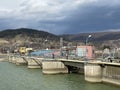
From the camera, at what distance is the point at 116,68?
46875 mm

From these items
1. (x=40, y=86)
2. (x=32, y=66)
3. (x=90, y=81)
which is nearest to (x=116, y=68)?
(x=90, y=81)

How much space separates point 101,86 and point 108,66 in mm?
3732

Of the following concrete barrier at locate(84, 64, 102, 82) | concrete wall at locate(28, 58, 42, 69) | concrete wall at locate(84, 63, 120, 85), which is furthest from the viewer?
concrete wall at locate(28, 58, 42, 69)

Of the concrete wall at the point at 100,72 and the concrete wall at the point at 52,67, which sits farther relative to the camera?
the concrete wall at the point at 52,67

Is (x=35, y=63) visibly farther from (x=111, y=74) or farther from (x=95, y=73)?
(x=111, y=74)

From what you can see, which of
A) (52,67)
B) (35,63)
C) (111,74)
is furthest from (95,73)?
(35,63)

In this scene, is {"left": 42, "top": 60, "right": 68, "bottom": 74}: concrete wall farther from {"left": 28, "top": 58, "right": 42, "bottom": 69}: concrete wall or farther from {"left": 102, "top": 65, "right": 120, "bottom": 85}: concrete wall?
{"left": 28, "top": 58, "right": 42, "bottom": 69}: concrete wall

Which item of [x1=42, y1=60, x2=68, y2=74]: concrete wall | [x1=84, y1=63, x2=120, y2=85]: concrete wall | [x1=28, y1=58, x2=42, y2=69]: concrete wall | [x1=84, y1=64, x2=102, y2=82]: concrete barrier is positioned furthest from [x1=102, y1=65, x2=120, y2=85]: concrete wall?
[x1=28, y1=58, x2=42, y2=69]: concrete wall

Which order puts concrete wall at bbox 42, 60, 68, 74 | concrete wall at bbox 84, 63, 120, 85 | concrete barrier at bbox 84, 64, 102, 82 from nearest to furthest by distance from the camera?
concrete wall at bbox 84, 63, 120, 85 → concrete barrier at bbox 84, 64, 102, 82 → concrete wall at bbox 42, 60, 68, 74

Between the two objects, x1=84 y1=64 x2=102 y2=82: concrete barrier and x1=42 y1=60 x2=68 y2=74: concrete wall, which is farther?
x1=42 y1=60 x2=68 y2=74: concrete wall

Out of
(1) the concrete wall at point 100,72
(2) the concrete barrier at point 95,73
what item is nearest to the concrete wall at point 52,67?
(1) the concrete wall at point 100,72

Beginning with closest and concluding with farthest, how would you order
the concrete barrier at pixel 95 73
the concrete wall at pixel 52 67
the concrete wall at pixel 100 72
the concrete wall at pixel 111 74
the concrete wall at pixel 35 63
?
the concrete wall at pixel 111 74, the concrete wall at pixel 100 72, the concrete barrier at pixel 95 73, the concrete wall at pixel 52 67, the concrete wall at pixel 35 63

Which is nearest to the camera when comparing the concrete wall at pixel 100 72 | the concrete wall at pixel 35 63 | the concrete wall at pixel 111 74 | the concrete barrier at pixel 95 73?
the concrete wall at pixel 111 74

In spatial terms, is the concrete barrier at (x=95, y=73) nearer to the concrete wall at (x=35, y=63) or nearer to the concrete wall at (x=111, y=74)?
the concrete wall at (x=111, y=74)
